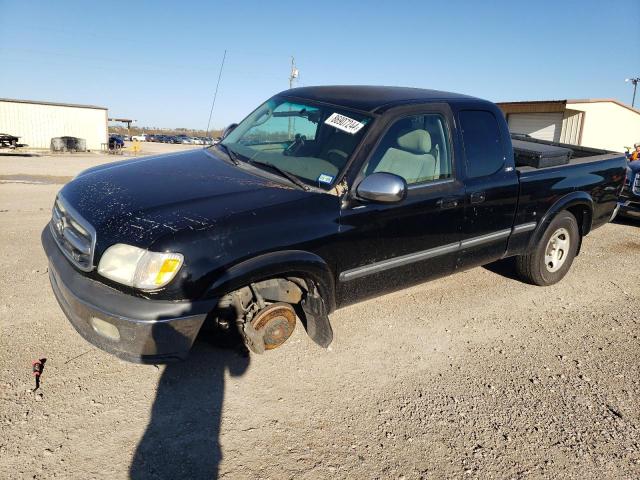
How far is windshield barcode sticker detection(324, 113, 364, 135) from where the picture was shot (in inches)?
131

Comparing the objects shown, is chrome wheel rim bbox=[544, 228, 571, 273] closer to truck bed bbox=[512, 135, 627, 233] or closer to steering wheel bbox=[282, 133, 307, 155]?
truck bed bbox=[512, 135, 627, 233]

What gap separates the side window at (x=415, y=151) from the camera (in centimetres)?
333

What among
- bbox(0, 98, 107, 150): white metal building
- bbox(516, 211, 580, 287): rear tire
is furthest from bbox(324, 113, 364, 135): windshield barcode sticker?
bbox(0, 98, 107, 150): white metal building

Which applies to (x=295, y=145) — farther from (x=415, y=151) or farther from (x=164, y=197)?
(x=164, y=197)

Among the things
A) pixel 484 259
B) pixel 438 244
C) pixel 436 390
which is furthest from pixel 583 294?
pixel 436 390

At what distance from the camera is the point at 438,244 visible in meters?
3.65

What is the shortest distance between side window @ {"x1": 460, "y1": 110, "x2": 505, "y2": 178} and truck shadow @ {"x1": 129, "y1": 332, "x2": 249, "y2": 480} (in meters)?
2.41

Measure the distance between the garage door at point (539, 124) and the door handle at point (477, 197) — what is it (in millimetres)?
20325

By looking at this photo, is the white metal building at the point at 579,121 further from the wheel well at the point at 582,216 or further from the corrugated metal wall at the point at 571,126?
the wheel well at the point at 582,216

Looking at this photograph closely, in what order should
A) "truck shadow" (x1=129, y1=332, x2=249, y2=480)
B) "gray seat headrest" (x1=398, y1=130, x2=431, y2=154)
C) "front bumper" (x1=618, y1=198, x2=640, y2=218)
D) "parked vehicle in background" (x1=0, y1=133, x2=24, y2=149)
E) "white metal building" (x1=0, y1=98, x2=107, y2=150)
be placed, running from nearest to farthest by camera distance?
1. "truck shadow" (x1=129, y1=332, x2=249, y2=480)
2. "gray seat headrest" (x1=398, y1=130, x2=431, y2=154)
3. "front bumper" (x1=618, y1=198, x2=640, y2=218)
4. "parked vehicle in background" (x1=0, y1=133, x2=24, y2=149)
5. "white metal building" (x1=0, y1=98, x2=107, y2=150)

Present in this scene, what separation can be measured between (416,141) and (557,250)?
2.43 m

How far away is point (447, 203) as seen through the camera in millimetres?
3578

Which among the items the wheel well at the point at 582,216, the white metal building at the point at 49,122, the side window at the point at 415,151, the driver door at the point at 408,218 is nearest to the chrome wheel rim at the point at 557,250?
the wheel well at the point at 582,216

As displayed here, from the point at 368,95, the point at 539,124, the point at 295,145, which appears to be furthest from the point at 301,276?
Result: the point at 539,124
